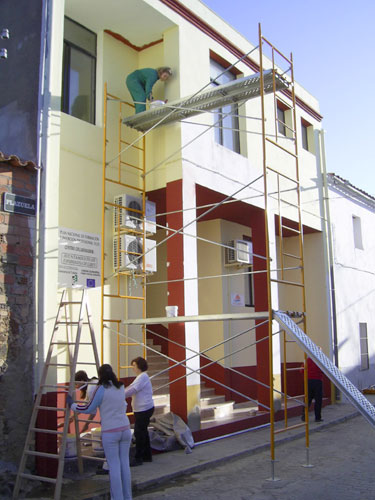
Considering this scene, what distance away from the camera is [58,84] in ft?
24.5

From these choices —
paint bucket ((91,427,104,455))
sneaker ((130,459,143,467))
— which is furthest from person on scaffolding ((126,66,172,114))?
sneaker ((130,459,143,467))

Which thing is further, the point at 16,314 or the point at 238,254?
the point at 238,254

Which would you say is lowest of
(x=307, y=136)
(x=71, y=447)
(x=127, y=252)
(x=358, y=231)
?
(x=71, y=447)

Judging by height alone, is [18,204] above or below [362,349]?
above

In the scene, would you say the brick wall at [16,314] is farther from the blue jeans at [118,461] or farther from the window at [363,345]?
the window at [363,345]

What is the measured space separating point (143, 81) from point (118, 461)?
690cm

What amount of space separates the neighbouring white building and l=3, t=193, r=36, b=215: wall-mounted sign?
399 inches

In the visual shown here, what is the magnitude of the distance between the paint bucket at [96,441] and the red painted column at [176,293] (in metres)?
1.58

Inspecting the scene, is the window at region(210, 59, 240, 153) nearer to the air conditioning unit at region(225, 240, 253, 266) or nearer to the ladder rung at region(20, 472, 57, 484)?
the air conditioning unit at region(225, 240, 253, 266)

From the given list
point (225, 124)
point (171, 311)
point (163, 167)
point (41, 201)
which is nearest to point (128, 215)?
point (163, 167)

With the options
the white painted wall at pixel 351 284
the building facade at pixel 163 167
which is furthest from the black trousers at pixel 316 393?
the white painted wall at pixel 351 284

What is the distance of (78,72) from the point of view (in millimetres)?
9562

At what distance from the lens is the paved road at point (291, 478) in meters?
6.29

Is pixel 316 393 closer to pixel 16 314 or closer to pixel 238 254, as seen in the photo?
pixel 238 254
